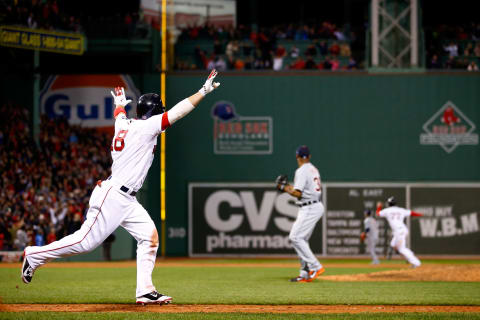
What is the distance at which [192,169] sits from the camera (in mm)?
24562

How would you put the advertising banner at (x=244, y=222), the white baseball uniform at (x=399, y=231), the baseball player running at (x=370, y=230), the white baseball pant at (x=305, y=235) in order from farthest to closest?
the advertising banner at (x=244, y=222)
the baseball player running at (x=370, y=230)
the white baseball uniform at (x=399, y=231)
the white baseball pant at (x=305, y=235)

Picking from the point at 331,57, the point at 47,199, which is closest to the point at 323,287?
the point at 47,199

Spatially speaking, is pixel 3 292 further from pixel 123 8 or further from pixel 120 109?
pixel 123 8

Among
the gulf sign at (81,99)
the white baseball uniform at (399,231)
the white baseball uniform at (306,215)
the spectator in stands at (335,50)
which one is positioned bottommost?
the white baseball uniform at (399,231)

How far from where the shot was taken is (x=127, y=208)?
7.77 meters

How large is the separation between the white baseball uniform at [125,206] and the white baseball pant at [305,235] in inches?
181

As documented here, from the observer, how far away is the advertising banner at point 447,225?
2405 centimetres

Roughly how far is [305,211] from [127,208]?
528 centimetres

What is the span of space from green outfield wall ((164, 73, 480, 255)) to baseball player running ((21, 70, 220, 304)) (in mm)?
16415

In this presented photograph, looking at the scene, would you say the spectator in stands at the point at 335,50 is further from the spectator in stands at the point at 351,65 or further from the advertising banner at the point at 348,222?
the advertising banner at the point at 348,222

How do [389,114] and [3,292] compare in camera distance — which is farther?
[389,114]

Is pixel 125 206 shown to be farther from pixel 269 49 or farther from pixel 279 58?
pixel 269 49

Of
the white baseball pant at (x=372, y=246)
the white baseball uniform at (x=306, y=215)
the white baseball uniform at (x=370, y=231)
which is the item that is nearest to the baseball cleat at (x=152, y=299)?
the white baseball uniform at (x=306, y=215)

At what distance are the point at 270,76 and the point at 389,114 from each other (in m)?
4.32
